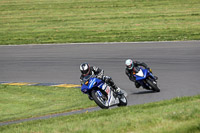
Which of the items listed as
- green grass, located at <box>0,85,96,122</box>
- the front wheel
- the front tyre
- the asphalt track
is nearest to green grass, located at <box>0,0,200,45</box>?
the asphalt track

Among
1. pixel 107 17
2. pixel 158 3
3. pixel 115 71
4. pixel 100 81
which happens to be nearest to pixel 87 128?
pixel 100 81

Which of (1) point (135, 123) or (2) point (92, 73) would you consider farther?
(2) point (92, 73)

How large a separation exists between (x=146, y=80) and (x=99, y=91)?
3.62 metres

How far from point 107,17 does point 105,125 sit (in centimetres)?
3012

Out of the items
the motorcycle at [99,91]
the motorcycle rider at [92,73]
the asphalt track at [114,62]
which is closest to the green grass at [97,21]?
the asphalt track at [114,62]

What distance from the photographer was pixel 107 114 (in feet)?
35.6

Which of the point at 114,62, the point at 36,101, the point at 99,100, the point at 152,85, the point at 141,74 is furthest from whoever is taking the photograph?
the point at 114,62

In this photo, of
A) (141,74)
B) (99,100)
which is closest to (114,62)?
(141,74)

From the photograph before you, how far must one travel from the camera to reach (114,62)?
77.0ft

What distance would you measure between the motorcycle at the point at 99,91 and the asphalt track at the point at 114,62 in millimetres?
1908

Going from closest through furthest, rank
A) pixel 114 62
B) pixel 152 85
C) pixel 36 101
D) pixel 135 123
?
pixel 135 123
pixel 152 85
pixel 36 101
pixel 114 62

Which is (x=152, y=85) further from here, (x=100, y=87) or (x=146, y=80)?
(x=100, y=87)

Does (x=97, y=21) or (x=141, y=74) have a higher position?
(x=97, y=21)

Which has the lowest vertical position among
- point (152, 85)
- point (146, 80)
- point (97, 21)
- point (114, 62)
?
point (152, 85)
